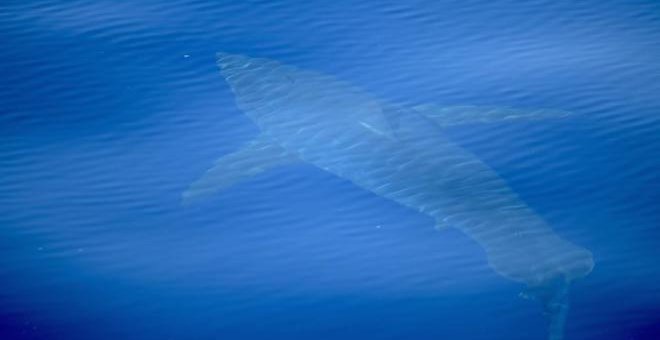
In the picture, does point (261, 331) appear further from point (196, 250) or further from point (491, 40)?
point (491, 40)

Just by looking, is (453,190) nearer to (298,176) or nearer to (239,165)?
(298,176)

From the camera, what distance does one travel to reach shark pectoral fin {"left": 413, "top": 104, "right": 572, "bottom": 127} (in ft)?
16.2

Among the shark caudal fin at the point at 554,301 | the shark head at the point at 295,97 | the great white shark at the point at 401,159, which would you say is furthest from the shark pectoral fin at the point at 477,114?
A: the shark caudal fin at the point at 554,301

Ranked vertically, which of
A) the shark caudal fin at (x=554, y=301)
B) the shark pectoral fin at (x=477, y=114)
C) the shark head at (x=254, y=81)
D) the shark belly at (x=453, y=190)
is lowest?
the shark caudal fin at (x=554, y=301)

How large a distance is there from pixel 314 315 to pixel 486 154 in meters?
1.53

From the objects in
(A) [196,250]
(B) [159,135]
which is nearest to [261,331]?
(A) [196,250]

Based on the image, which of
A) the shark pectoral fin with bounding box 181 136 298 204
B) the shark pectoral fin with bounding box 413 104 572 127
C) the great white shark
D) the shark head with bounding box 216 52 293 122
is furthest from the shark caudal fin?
the shark head with bounding box 216 52 293 122

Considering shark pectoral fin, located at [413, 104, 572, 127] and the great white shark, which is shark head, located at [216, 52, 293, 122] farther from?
shark pectoral fin, located at [413, 104, 572, 127]

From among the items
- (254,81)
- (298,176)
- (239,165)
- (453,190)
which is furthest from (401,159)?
(254,81)

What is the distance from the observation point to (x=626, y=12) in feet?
19.3

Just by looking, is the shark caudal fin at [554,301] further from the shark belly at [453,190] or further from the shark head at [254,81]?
the shark head at [254,81]

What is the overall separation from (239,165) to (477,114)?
1536 millimetres

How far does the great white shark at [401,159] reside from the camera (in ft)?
13.3

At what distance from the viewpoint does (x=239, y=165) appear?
4703 mm
